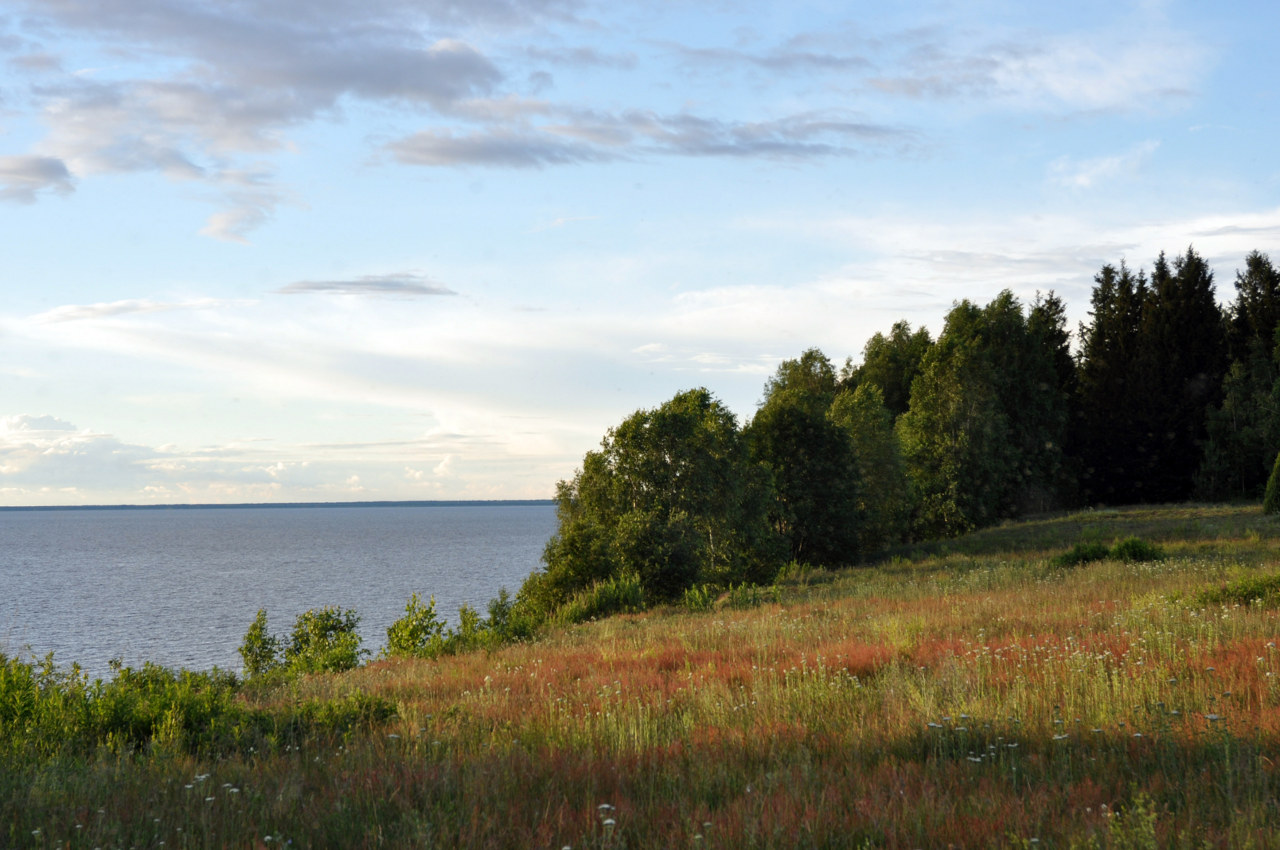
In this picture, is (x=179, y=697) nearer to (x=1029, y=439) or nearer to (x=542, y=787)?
(x=542, y=787)

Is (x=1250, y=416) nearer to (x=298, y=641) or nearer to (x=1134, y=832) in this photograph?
(x=298, y=641)

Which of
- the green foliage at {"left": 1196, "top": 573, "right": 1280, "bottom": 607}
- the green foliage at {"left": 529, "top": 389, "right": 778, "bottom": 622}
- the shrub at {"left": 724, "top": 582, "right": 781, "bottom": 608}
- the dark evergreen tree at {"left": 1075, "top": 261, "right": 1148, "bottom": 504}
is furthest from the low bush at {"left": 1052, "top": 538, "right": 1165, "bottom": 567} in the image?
the dark evergreen tree at {"left": 1075, "top": 261, "right": 1148, "bottom": 504}

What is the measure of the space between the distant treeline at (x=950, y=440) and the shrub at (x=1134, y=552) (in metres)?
13.5

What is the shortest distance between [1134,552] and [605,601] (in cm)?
1664

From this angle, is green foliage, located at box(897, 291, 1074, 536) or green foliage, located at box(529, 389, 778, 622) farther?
green foliage, located at box(897, 291, 1074, 536)

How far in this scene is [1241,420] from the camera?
5684cm

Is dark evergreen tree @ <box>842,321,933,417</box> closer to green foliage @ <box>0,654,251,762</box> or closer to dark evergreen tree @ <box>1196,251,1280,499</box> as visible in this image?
dark evergreen tree @ <box>1196,251,1280,499</box>

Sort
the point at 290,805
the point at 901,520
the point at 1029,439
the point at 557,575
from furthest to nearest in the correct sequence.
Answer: the point at 1029,439 → the point at 901,520 → the point at 557,575 → the point at 290,805

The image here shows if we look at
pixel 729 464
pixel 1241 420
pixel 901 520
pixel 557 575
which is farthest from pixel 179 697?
pixel 1241 420

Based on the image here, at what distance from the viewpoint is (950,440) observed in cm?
5616

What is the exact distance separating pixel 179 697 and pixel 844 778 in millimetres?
6825

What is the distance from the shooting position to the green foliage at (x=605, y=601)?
22984 millimetres

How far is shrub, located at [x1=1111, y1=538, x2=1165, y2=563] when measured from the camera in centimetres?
2550

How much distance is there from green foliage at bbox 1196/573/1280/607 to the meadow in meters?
0.69
